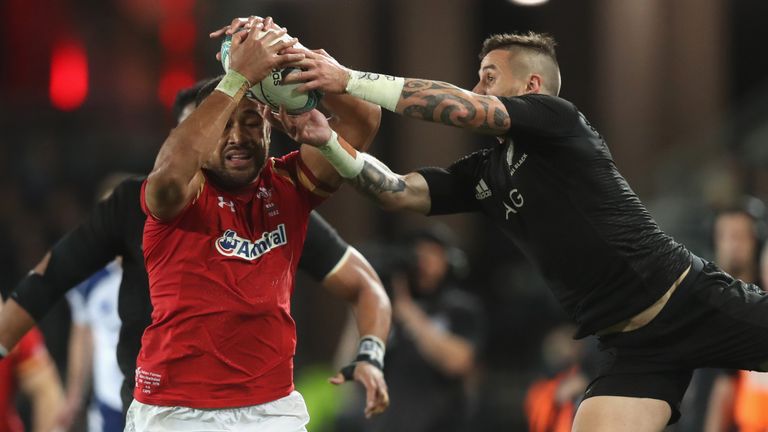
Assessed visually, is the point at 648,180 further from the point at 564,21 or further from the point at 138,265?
the point at 138,265

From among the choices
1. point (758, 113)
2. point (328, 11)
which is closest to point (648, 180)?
point (758, 113)

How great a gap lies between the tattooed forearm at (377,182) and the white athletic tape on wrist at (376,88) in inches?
18.2

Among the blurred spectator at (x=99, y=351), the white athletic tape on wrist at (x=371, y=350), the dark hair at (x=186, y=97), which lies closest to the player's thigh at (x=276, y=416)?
the white athletic tape on wrist at (x=371, y=350)

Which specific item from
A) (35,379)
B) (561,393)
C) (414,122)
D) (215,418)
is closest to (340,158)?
(215,418)

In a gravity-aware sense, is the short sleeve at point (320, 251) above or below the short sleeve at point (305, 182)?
below

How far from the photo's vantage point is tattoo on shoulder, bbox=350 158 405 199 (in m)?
4.49

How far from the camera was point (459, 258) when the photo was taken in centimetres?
855

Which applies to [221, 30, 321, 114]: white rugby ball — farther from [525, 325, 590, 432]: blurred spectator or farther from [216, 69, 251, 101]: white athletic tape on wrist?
[525, 325, 590, 432]: blurred spectator

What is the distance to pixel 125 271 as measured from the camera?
4785 millimetres

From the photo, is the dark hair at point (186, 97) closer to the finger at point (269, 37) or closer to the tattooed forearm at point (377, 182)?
the tattooed forearm at point (377, 182)

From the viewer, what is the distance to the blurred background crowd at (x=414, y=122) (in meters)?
12.8

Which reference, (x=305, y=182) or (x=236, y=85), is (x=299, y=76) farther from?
(x=305, y=182)

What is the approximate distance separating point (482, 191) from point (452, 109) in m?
0.61

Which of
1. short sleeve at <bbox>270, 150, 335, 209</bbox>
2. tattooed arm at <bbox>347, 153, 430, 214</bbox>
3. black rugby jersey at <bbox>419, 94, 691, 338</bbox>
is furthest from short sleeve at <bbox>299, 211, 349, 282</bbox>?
black rugby jersey at <bbox>419, 94, 691, 338</bbox>
